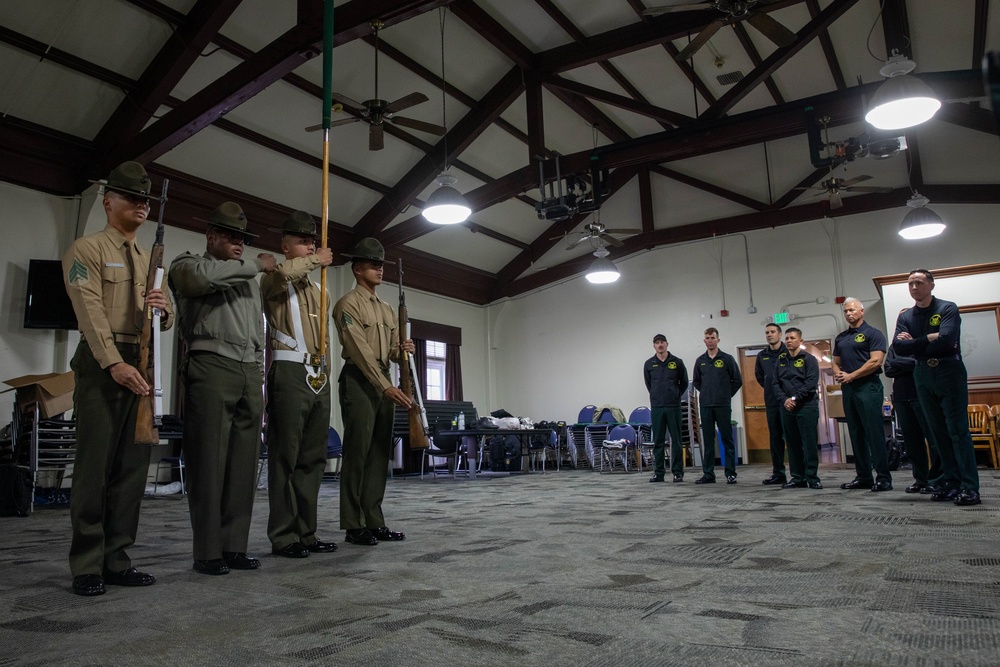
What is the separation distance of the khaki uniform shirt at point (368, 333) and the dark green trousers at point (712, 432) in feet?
13.9

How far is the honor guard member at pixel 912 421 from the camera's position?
4699mm

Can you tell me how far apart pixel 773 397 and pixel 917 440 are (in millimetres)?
1559

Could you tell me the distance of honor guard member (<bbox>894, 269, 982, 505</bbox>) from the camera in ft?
13.0

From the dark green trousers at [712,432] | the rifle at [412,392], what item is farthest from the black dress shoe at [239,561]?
the dark green trousers at [712,432]

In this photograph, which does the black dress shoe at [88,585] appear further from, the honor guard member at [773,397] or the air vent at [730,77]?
the air vent at [730,77]

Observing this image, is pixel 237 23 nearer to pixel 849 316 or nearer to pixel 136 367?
pixel 136 367

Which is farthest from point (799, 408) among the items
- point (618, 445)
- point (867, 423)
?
point (618, 445)

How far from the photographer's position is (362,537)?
10.2ft

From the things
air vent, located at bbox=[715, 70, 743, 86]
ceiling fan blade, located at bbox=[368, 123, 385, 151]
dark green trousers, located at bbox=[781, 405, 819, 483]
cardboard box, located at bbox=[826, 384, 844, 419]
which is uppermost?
air vent, located at bbox=[715, 70, 743, 86]

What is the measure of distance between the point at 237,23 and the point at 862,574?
782cm

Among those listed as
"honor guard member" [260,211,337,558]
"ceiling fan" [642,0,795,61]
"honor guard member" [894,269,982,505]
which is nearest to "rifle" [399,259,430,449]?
"honor guard member" [260,211,337,558]

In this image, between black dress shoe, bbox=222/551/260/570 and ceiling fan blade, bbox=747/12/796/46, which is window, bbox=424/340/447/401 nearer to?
ceiling fan blade, bbox=747/12/796/46

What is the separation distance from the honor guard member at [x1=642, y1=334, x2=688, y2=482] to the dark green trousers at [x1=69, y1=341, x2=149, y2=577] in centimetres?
536

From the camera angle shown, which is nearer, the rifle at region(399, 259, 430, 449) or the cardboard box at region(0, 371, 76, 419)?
the rifle at region(399, 259, 430, 449)
